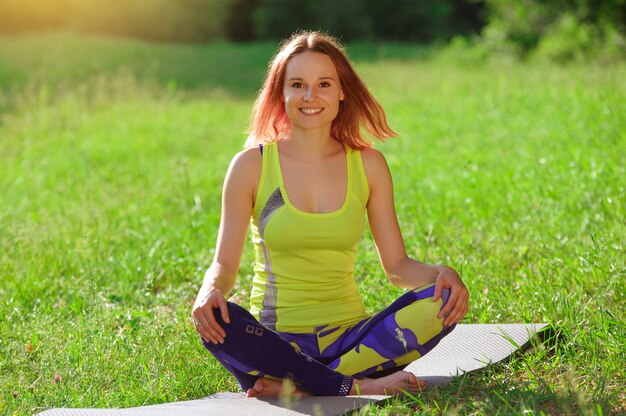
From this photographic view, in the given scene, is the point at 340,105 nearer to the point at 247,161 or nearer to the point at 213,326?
the point at 247,161

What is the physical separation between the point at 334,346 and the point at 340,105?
0.91 metres

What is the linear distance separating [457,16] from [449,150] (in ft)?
88.6

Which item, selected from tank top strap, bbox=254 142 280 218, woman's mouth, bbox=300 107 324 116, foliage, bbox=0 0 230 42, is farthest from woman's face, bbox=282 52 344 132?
foliage, bbox=0 0 230 42

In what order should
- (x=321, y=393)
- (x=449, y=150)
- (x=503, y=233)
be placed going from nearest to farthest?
(x=321, y=393) → (x=503, y=233) → (x=449, y=150)

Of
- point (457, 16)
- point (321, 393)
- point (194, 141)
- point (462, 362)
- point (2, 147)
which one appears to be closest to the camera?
point (321, 393)

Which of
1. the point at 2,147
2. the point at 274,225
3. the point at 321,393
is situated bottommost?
the point at 2,147

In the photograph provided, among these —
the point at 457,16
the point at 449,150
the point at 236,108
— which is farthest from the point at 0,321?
the point at 457,16

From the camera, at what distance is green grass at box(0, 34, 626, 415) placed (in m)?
3.31

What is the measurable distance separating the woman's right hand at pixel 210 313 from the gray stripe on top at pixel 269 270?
338 millimetres

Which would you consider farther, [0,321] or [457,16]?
[457,16]

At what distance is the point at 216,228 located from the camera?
586 cm

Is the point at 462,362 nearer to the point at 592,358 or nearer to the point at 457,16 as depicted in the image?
the point at 592,358

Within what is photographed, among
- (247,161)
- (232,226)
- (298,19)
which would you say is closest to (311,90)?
(247,161)

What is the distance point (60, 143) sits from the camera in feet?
30.8
